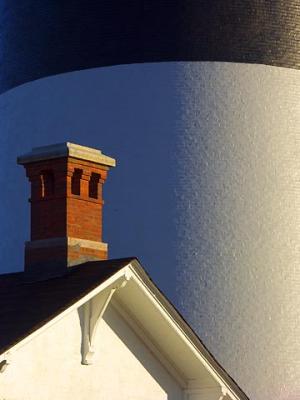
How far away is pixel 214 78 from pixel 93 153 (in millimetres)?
8720

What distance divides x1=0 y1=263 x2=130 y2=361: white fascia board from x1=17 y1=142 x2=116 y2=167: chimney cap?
2.99 metres

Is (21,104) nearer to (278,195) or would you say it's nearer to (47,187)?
(278,195)

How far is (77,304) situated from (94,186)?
3.85 meters

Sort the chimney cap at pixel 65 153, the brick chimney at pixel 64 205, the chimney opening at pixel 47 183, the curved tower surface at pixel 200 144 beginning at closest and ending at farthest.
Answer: the brick chimney at pixel 64 205, the chimney cap at pixel 65 153, the chimney opening at pixel 47 183, the curved tower surface at pixel 200 144

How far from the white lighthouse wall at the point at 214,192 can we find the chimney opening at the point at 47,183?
25.2 feet

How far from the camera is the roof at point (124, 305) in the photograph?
20000mm

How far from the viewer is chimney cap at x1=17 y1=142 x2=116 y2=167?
75.4ft

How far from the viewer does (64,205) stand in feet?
75.0

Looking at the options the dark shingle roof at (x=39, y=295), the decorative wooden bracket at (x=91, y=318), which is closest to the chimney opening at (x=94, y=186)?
the dark shingle roof at (x=39, y=295)

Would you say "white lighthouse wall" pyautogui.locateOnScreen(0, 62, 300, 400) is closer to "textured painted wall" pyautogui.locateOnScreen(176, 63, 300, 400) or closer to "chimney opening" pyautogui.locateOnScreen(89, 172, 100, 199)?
"textured painted wall" pyautogui.locateOnScreen(176, 63, 300, 400)

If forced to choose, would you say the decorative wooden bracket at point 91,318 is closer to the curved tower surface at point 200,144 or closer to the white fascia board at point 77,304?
the white fascia board at point 77,304

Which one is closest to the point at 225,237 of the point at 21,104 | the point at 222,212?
the point at 222,212

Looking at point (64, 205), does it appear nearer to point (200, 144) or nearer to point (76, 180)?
point (76, 180)

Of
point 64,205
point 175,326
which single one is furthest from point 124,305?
point 64,205
